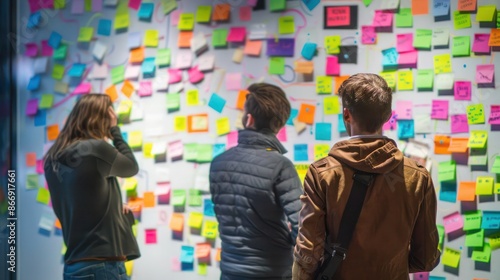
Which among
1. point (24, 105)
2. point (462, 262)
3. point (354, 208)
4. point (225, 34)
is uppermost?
point (225, 34)

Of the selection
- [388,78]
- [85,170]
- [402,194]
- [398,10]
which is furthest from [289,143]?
[402,194]

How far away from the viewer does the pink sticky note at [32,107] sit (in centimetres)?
385

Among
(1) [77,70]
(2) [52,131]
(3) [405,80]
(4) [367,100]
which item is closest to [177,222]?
(2) [52,131]

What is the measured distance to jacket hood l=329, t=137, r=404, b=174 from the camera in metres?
1.89

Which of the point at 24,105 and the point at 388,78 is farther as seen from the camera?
the point at 24,105

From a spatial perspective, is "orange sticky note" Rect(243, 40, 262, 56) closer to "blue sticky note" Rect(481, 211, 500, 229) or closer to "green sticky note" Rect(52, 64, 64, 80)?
"green sticky note" Rect(52, 64, 64, 80)

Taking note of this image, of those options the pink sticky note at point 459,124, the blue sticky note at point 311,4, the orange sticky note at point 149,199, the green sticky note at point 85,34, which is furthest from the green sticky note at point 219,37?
the pink sticky note at point 459,124

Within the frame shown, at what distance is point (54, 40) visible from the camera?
3.84 metres

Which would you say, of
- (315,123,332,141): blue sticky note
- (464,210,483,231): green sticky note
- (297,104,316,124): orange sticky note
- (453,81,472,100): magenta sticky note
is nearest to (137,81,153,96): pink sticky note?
(297,104,316,124): orange sticky note

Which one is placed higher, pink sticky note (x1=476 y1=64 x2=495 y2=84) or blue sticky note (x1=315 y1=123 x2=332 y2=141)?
pink sticky note (x1=476 y1=64 x2=495 y2=84)

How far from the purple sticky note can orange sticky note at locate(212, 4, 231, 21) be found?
29 cm

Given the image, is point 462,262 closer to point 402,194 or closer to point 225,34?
point 402,194

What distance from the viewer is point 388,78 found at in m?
3.13

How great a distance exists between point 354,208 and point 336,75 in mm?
1449
